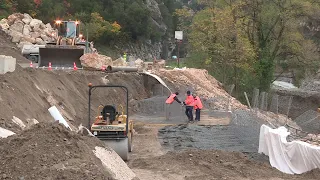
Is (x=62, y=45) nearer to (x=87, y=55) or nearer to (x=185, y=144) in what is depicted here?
(x=87, y=55)

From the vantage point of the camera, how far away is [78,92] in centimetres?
2108

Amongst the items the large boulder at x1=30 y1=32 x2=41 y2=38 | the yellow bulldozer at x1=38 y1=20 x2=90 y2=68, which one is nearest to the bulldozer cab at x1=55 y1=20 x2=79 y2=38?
the yellow bulldozer at x1=38 y1=20 x2=90 y2=68

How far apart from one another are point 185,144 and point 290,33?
903 inches

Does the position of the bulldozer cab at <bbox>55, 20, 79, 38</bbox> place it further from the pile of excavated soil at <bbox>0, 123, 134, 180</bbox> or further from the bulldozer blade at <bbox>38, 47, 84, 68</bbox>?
the pile of excavated soil at <bbox>0, 123, 134, 180</bbox>

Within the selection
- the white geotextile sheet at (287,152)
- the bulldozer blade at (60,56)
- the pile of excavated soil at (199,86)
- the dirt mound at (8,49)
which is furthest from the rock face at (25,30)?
the white geotextile sheet at (287,152)

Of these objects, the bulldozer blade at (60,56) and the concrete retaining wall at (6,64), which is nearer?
the concrete retaining wall at (6,64)

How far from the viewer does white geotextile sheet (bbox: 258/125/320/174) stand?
1080 cm

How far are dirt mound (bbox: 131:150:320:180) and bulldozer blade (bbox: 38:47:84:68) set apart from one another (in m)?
16.9

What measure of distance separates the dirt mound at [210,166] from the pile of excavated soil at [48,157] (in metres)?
3.14

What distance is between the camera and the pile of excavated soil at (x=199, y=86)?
2611 cm

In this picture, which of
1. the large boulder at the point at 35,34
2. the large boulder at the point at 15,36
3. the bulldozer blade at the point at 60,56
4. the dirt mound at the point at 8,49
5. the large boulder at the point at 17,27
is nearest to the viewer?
the bulldozer blade at the point at 60,56

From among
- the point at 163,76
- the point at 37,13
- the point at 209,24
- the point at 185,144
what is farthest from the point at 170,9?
the point at 185,144

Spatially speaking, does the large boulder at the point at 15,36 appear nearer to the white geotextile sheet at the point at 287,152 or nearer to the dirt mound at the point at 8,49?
the dirt mound at the point at 8,49

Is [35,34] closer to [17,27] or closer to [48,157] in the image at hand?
[17,27]
